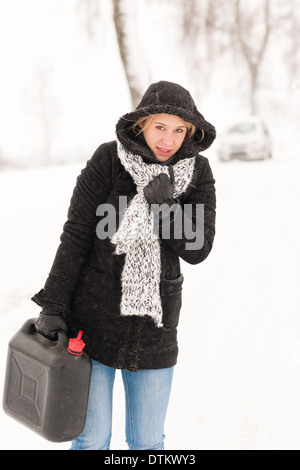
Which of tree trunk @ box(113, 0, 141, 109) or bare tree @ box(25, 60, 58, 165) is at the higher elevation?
bare tree @ box(25, 60, 58, 165)

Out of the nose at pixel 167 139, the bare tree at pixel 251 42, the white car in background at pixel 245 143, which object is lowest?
the nose at pixel 167 139

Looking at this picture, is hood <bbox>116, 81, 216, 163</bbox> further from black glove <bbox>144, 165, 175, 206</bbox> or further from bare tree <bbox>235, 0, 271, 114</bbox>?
bare tree <bbox>235, 0, 271, 114</bbox>

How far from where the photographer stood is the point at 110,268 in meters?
1.97

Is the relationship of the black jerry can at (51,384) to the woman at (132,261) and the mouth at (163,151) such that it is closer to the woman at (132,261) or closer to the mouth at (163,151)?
the woman at (132,261)

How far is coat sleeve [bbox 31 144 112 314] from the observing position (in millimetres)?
1937

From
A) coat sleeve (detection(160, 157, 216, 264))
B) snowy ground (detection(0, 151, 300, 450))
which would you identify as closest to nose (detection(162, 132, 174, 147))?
coat sleeve (detection(160, 157, 216, 264))

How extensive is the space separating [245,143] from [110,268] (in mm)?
14742

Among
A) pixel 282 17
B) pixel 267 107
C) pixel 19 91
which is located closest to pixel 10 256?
pixel 282 17

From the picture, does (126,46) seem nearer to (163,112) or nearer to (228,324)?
(228,324)

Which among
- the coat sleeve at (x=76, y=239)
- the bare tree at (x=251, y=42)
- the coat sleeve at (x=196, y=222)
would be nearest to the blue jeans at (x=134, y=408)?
the coat sleeve at (x=76, y=239)

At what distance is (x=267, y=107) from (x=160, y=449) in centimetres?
3554

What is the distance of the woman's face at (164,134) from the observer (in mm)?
1988

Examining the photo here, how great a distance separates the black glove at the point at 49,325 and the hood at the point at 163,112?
2.24 feet

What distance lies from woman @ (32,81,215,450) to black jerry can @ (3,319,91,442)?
3.0 inches
